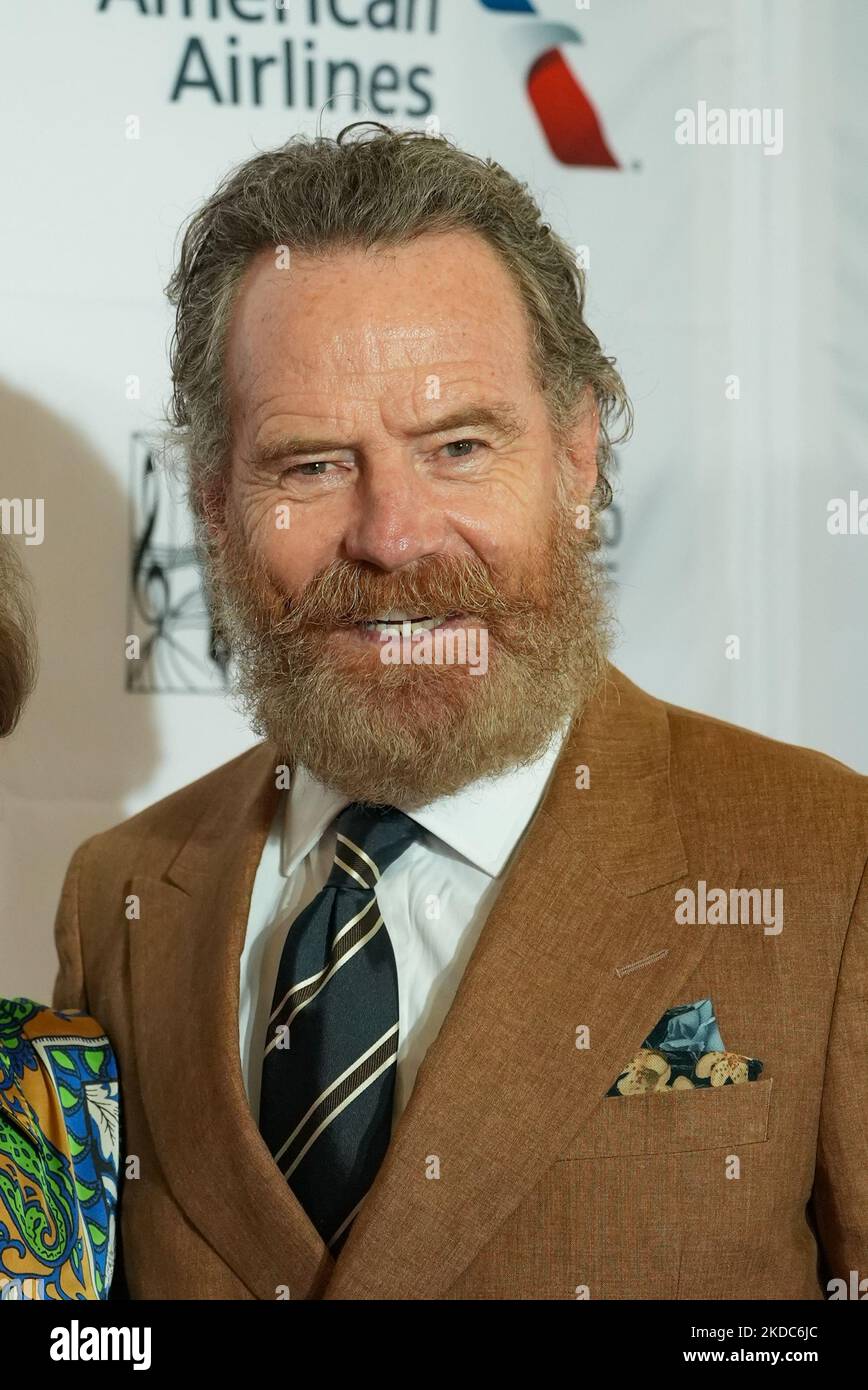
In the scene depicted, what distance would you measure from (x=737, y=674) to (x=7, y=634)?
1.20 m

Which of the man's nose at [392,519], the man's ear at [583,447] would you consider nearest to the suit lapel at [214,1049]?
the man's nose at [392,519]

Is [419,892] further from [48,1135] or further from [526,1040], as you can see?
[48,1135]

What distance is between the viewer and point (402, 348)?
142 cm

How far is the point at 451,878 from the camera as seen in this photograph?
4.86 feet

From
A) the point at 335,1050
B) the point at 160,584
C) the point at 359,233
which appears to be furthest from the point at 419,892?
the point at 160,584

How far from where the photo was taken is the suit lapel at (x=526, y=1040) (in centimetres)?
130

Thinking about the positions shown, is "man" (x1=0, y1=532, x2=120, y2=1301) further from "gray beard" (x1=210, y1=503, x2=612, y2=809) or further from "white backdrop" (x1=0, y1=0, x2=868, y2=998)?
"white backdrop" (x1=0, y1=0, x2=868, y2=998)

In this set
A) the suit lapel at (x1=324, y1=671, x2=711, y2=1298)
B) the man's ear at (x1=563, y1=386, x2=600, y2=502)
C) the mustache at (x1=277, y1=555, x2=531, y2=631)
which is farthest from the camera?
the man's ear at (x1=563, y1=386, x2=600, y2=502)

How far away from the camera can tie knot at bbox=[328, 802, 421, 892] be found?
1.46 m

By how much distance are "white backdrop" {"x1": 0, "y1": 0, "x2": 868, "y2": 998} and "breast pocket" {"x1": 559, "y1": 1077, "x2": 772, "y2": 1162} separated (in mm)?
995

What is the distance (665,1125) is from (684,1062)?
0.20 ft

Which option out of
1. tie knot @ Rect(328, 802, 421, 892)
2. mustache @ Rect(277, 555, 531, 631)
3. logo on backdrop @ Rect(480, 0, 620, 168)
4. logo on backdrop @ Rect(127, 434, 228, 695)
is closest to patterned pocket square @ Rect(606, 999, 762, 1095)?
tie knot @ Rect(328, 802, 421, 892)

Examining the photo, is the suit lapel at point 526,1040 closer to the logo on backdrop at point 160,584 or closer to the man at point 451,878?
the man at point 451,878
